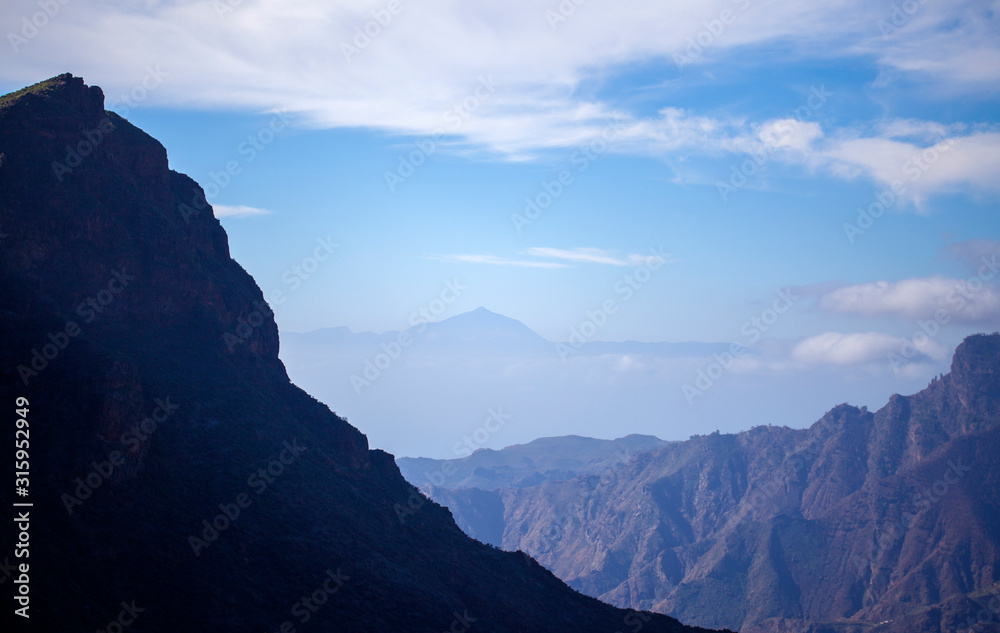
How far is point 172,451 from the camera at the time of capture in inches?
2714

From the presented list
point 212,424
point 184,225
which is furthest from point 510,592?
point 184,225

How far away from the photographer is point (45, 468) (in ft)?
189

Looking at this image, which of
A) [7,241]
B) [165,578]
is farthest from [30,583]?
[7,241]

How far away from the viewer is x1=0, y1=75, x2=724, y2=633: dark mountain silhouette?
5678cm

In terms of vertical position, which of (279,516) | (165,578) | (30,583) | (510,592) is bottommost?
(30,583)

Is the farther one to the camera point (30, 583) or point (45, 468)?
point (45, 468)

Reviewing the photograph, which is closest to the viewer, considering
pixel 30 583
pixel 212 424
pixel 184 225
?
pixel 30 583

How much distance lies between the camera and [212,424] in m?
76.2

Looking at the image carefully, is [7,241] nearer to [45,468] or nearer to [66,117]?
[66,117]

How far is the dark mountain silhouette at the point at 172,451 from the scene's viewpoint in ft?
186

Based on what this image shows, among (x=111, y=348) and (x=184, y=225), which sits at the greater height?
(x=184, y=225)

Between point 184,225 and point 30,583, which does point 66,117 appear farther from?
point 30,583

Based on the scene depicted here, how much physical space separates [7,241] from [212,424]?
24689 millimetres

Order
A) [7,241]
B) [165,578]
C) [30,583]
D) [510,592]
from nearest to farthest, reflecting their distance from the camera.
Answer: [30,583] < [165,578] < [7,241] < [510,592]
